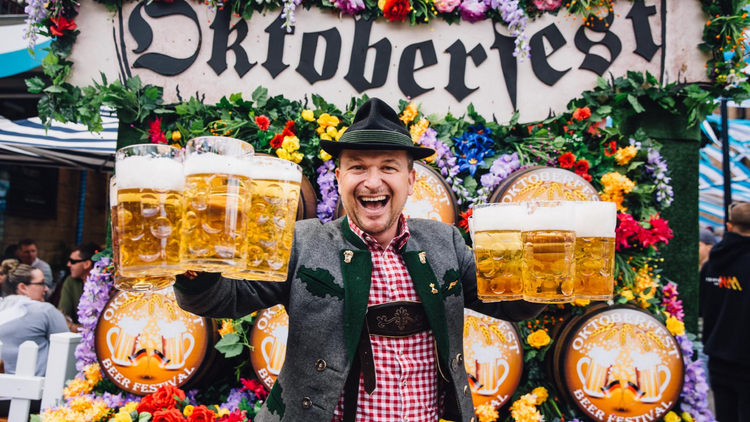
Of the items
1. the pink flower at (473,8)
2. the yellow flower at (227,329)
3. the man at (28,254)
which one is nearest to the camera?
the yellow flower at (227,329)

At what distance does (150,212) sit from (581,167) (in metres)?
2.61

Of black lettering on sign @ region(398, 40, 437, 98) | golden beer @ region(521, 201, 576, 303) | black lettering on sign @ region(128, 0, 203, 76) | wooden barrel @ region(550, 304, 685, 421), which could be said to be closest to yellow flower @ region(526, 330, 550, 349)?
wooden barrel @ region(550, 304, 685, 421)

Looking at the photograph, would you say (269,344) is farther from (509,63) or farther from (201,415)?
(509,63)

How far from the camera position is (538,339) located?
2.75 meters

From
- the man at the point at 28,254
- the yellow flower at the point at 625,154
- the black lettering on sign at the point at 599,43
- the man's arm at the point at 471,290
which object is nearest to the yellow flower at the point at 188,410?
the man's arm at the point at 471,290

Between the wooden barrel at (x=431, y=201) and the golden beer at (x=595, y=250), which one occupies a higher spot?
the wooden barrel at (x=431, y=201)

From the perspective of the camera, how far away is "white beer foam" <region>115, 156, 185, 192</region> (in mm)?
1026

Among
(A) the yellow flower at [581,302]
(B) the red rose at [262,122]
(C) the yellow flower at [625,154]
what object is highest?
(B) the red rose at [262,122]

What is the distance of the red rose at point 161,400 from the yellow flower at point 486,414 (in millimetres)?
1603

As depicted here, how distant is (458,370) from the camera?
5.34 feet

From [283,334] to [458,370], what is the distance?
129 centimetres

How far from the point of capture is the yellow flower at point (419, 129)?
116 inches

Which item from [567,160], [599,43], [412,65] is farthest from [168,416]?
[599,43]

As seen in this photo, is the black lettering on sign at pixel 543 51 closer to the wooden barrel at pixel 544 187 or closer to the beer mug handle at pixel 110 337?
the wooden barrel at pixel 544 187
